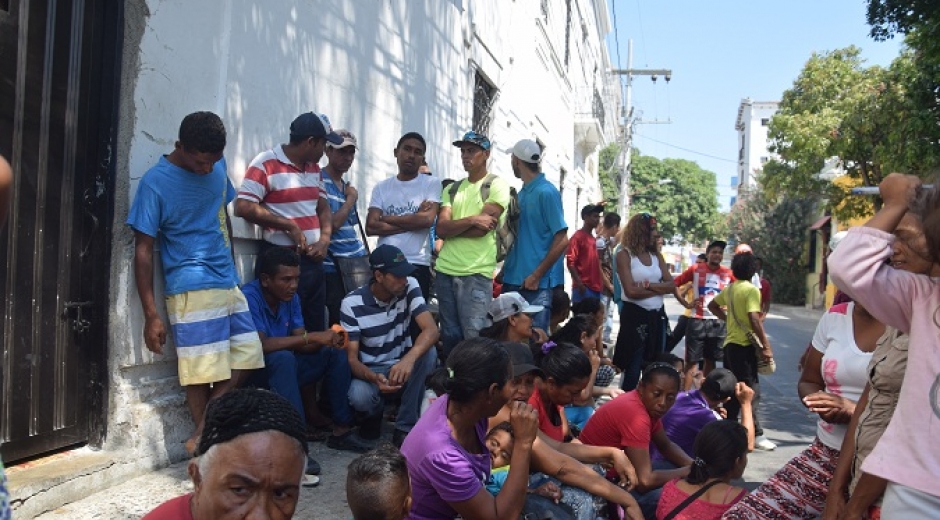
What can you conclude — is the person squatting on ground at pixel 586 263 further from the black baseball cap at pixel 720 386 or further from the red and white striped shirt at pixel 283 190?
the red and white striped shirt at pixel 283 190

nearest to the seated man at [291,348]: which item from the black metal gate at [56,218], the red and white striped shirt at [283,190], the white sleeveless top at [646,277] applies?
the red and white striped shirt at [283,190]

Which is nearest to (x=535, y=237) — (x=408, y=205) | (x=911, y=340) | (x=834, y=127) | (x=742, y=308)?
(x=408, y=205)

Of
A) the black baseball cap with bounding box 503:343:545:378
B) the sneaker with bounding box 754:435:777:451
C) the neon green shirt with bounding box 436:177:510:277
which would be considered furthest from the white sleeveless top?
the black baseball cap with bounding box 503:343:545:378

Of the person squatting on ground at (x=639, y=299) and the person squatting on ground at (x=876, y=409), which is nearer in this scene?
the person squatting on ground at (x=876, y=409)

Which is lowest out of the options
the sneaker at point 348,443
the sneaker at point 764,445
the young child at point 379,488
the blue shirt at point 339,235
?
the sneaker at point 764,445

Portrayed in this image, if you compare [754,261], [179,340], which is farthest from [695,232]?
[179,340]

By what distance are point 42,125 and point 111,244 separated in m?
0.64

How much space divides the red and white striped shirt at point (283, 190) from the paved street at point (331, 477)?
1.34 meters

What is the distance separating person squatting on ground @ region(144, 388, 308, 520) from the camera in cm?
191

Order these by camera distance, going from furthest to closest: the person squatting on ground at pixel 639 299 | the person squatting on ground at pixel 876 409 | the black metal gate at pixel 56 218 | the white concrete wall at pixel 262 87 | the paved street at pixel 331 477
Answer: the person squatting on ground at pixel 639 299 < the white concrete wall at pixel 262 87 < the paved street at pixel 331 477 < the black metal gate at pixel 56 218 < the person squatting on ground at pixel 876 409

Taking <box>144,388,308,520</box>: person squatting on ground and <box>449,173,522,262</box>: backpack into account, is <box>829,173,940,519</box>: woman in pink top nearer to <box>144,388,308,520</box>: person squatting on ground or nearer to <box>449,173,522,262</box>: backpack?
<box>144,388,308,520</box>: person squatting on ground

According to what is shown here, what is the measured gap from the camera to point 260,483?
6.30ft

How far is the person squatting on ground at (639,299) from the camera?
720cm

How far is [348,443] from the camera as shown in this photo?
501cm
